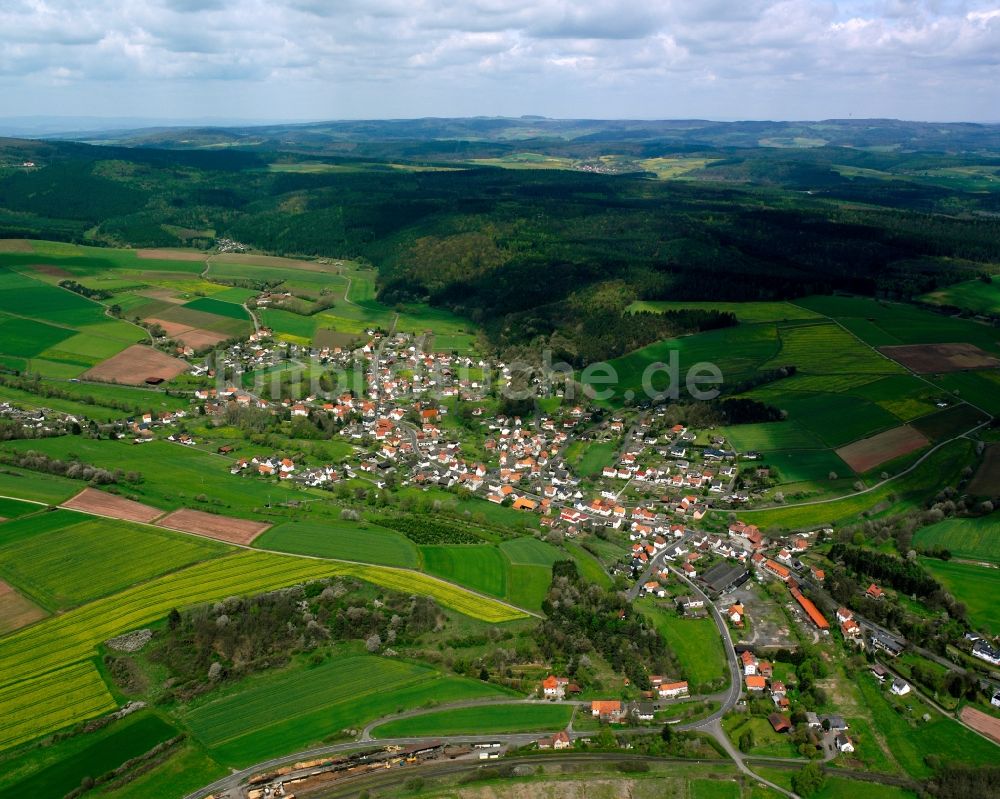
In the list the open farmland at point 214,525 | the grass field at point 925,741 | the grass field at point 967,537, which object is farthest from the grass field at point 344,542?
the grass field at point 967,537

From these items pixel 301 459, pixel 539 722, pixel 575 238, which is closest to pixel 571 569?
pixel 539 722

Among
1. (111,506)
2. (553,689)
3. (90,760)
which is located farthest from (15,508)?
(553,689)

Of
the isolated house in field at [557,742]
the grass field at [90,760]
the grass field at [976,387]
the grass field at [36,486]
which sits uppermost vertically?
→ the grass field at [976,387]

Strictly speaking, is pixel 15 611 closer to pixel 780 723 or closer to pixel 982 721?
pixel 780 723

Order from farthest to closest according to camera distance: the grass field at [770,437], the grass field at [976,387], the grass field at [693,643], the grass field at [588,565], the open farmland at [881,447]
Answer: the grass field at [976,387]
the grass field at [770,437]
the open farmland at [881,447]
the grass field at [588,565]
the grass field at [693,643]

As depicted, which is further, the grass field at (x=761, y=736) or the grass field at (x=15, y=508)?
the grass field at (x=15, y=508)

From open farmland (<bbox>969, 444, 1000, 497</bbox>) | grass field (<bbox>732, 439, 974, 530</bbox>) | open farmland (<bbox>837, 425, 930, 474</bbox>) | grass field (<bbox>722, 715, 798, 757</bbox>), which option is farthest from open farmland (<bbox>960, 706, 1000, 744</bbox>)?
open farmland (<bbox>837, 425, 930, 474</bbox>)

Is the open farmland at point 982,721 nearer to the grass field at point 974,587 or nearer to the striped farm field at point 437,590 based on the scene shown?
the grass field at point 974,587
